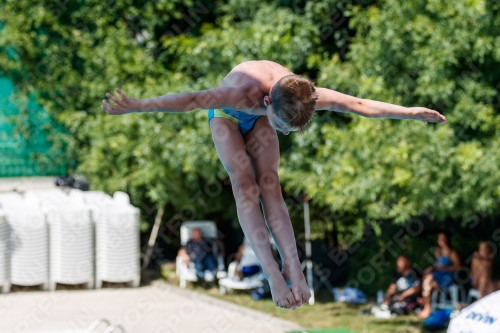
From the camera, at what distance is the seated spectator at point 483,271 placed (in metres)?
9.28

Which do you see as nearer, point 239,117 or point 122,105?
point 122,105

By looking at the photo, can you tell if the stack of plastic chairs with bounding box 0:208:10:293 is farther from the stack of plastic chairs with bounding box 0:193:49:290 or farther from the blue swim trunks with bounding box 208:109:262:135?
the blue swim trunks with bounding box 208:109:262:135

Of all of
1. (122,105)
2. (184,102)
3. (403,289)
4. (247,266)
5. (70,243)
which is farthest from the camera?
(70,243)

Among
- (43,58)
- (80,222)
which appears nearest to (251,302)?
(80,222)

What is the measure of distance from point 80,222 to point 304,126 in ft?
27.6

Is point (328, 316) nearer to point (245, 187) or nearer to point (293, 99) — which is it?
point (245, 187)

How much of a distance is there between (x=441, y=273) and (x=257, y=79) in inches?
251

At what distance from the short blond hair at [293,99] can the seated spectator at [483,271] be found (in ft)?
20.0

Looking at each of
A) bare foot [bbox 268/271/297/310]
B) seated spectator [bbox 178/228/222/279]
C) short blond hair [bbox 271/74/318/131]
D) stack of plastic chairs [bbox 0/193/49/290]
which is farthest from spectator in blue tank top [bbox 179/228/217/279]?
short blond hair [bbox 271/74/318/131]

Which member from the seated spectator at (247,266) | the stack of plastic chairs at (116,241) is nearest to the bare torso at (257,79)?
the seated spectator at (247,266)

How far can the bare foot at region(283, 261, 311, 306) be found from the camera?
404cm

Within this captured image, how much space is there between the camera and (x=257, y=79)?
4012 mm

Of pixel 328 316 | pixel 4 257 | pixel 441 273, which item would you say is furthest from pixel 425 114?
pixel 4 257

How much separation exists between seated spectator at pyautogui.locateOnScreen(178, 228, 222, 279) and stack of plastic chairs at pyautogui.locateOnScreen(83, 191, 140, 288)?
2.54ft
